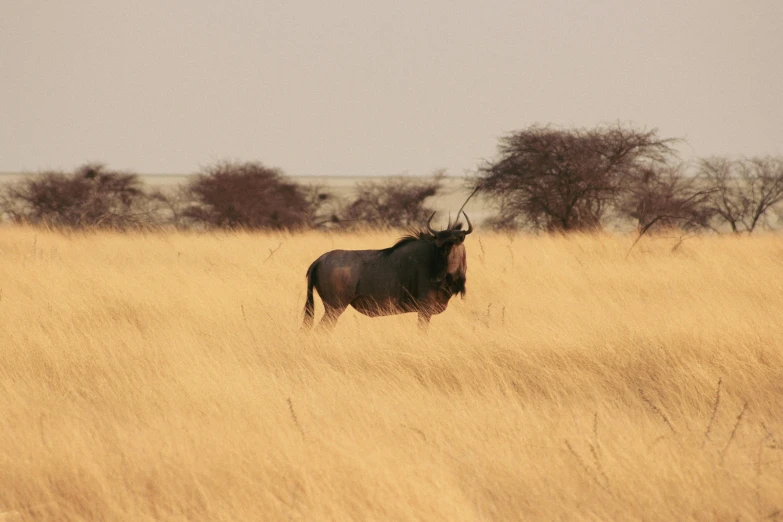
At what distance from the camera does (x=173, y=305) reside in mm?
7266

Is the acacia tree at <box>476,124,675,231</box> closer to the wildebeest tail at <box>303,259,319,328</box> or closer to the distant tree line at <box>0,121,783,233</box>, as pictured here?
the distant tree line at <box>0,121,783,233</box>

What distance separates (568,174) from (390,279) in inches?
442

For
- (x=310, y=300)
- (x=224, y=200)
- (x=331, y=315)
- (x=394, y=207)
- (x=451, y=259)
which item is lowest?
(x=394, y=207)

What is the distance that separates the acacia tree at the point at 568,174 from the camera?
17359mm

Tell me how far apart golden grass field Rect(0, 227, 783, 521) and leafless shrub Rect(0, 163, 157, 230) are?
1205 centimetres

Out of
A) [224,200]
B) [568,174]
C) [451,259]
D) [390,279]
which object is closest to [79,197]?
[224,200]

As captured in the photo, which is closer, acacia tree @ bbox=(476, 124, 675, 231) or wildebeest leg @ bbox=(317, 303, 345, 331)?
wildebeest leg @ bbox=(317, 303, 345, 331)

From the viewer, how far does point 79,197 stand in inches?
874

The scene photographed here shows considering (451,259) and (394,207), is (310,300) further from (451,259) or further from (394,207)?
(394,207)

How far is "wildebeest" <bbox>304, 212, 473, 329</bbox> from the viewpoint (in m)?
6.85

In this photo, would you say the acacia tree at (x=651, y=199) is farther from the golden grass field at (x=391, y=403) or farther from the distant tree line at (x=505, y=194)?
the golden grass field at (x=391, y=403)

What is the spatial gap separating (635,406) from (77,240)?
973 centimetres

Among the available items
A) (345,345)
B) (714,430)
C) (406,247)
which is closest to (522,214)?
(406,247)

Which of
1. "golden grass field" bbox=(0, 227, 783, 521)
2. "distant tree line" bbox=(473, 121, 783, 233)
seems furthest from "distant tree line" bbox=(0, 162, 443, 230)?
"golden grass field" bbox=(0, 227, 783, 521)
